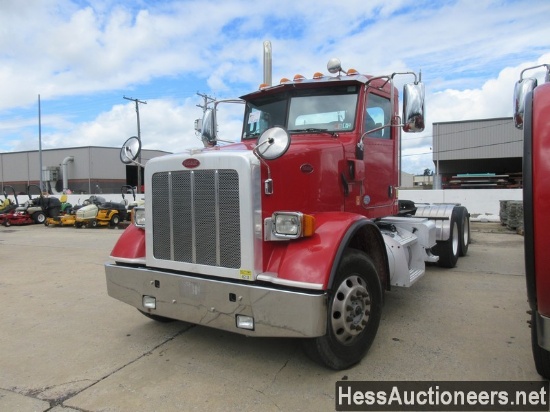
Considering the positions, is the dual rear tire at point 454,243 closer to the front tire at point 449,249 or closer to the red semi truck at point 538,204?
the front tire at point 449,249

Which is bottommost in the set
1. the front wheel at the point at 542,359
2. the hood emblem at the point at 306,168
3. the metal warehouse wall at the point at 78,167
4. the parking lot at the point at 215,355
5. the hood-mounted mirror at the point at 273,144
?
the parking lot at the point at 215,355

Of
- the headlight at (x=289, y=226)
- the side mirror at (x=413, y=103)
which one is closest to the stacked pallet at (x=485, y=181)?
the side mirror at (x=413, y=103)

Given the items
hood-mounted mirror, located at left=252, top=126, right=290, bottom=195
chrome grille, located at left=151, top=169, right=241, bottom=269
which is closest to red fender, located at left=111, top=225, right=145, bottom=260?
chrome grille, located at left=151, top=169, right=241, bottom=269

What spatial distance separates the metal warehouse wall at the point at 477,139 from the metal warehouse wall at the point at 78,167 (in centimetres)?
3643

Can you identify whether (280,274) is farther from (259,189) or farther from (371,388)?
(371,388)

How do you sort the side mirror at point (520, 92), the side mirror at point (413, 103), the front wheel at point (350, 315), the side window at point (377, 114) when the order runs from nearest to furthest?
the front wheel at point (350, 315)
the side mirror at point (413, 103)
the side window at point (377, 114)
the side mirror at point (520, 92)

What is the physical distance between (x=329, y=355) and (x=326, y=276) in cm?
73

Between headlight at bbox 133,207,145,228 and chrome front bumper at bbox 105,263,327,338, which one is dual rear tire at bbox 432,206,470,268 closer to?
chrome front bumper at bbox 105,263,327,338

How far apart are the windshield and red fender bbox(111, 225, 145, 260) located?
68.7 inches

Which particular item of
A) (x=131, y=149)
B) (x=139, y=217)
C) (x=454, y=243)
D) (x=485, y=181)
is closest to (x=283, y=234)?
(x=139, y=217)

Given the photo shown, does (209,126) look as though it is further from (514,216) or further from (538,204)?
(514,216)

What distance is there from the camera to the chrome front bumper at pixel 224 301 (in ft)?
9.59

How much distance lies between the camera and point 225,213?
3.26m

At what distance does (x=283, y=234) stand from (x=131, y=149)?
1.87 metres
